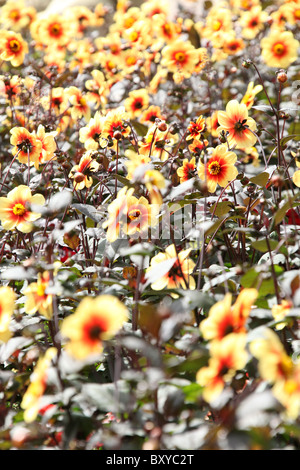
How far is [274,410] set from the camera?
3.20 feet

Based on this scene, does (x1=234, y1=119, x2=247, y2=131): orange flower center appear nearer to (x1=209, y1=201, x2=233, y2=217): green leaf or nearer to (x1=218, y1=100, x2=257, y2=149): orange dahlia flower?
(x1=218, y1=100, x2=257, y2=149): orange dahlia flower

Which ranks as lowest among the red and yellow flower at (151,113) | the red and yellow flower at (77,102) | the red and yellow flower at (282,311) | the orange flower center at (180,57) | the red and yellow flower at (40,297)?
the red and yellow flower at (282,311)

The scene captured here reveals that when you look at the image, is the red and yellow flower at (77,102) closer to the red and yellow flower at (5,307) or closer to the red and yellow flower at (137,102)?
the red and yellow flower at (137,102)

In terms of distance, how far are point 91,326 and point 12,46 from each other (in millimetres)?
2236

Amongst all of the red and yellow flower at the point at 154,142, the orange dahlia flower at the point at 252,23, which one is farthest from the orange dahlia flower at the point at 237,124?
the orange dahlia flower at the point at 252,23

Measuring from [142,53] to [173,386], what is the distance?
3031mm

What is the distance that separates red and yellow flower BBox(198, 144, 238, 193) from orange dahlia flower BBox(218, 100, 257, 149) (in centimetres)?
12

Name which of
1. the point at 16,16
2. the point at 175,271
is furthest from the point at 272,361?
the point at 16,16

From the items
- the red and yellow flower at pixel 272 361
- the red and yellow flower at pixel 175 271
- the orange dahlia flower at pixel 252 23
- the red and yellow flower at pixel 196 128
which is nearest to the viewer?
the red and yellow flower at pixel 272 361

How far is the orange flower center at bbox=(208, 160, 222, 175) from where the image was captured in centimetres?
184

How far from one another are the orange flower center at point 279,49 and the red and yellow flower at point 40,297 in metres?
1.96

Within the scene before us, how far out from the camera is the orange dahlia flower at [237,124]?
1.90m

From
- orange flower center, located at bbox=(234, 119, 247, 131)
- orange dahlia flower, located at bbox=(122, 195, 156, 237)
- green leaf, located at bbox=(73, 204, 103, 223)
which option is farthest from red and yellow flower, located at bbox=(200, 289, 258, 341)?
orange flower center, located at bbox=(234, 119, 247, 131)
